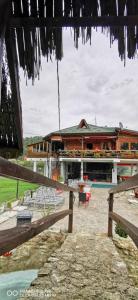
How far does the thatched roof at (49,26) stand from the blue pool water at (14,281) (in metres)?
1.50

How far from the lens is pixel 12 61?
72.9 inches

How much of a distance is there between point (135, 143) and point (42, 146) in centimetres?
937

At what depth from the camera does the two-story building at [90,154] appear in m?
21.1

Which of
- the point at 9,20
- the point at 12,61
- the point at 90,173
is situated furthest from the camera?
the point at 90,173

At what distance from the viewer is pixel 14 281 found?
220cm

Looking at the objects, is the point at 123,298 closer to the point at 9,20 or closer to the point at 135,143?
the point at 9,20

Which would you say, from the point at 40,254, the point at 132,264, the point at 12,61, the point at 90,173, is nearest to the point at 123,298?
the point at 132,264

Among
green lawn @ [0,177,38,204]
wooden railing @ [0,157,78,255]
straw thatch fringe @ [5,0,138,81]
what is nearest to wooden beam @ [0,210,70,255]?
wooden railing @ [0,157,78,255]

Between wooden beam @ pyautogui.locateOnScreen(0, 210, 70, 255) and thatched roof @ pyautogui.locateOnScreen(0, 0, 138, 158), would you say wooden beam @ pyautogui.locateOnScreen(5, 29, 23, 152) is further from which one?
wooden beam @ pyautogui.locateOnScreen(0, 210, 70, 255)

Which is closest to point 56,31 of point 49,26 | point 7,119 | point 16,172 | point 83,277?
point 49,26

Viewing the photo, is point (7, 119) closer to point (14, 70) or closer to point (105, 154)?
point (14, 70)

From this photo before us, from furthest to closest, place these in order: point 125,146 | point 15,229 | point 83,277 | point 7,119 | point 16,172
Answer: point 125,146
point 7,119
point 83,277
point 15,229
point 16,172

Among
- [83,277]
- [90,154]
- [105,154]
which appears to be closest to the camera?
[83,277]

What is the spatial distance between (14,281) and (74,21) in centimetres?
221
